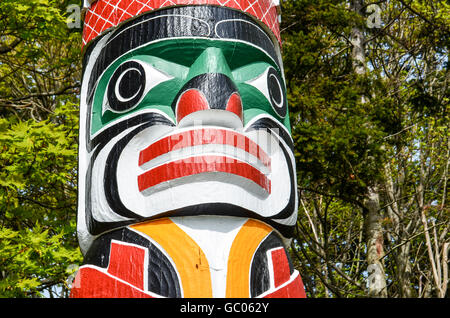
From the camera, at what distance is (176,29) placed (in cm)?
395

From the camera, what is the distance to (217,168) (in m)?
3.42

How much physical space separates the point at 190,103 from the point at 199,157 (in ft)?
1.24

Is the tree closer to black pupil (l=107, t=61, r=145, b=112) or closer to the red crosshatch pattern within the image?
the red crosshatch pattern

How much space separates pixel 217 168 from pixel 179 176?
0.23 metres

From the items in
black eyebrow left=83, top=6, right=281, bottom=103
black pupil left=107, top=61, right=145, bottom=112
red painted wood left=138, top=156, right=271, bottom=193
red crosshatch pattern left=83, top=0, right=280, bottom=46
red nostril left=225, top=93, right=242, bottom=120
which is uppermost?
red crosshatch pattern left=83, top=0, right=280, bottom=46

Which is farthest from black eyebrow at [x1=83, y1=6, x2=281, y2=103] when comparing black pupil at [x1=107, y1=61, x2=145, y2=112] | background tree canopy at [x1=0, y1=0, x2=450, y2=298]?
background tree canopy at [x1=0, y1=0, x2=450, y2=298]

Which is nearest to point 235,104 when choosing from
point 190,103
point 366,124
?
point 190,103

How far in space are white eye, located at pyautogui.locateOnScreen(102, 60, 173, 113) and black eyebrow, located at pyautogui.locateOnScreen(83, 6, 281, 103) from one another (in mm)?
153

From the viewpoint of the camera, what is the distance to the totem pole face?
11.3ft

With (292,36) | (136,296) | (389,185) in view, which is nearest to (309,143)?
(292,36)

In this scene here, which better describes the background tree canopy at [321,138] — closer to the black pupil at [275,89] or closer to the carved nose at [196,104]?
the black pupil at [275,89]

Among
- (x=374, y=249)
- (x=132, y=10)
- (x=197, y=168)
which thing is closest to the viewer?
(x=197, y=168)

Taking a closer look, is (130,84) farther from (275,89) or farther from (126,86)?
(275,89)

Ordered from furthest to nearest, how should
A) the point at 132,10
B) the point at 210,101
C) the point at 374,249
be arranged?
the point at 374,249, the point at 132,10, the point at 210,101
